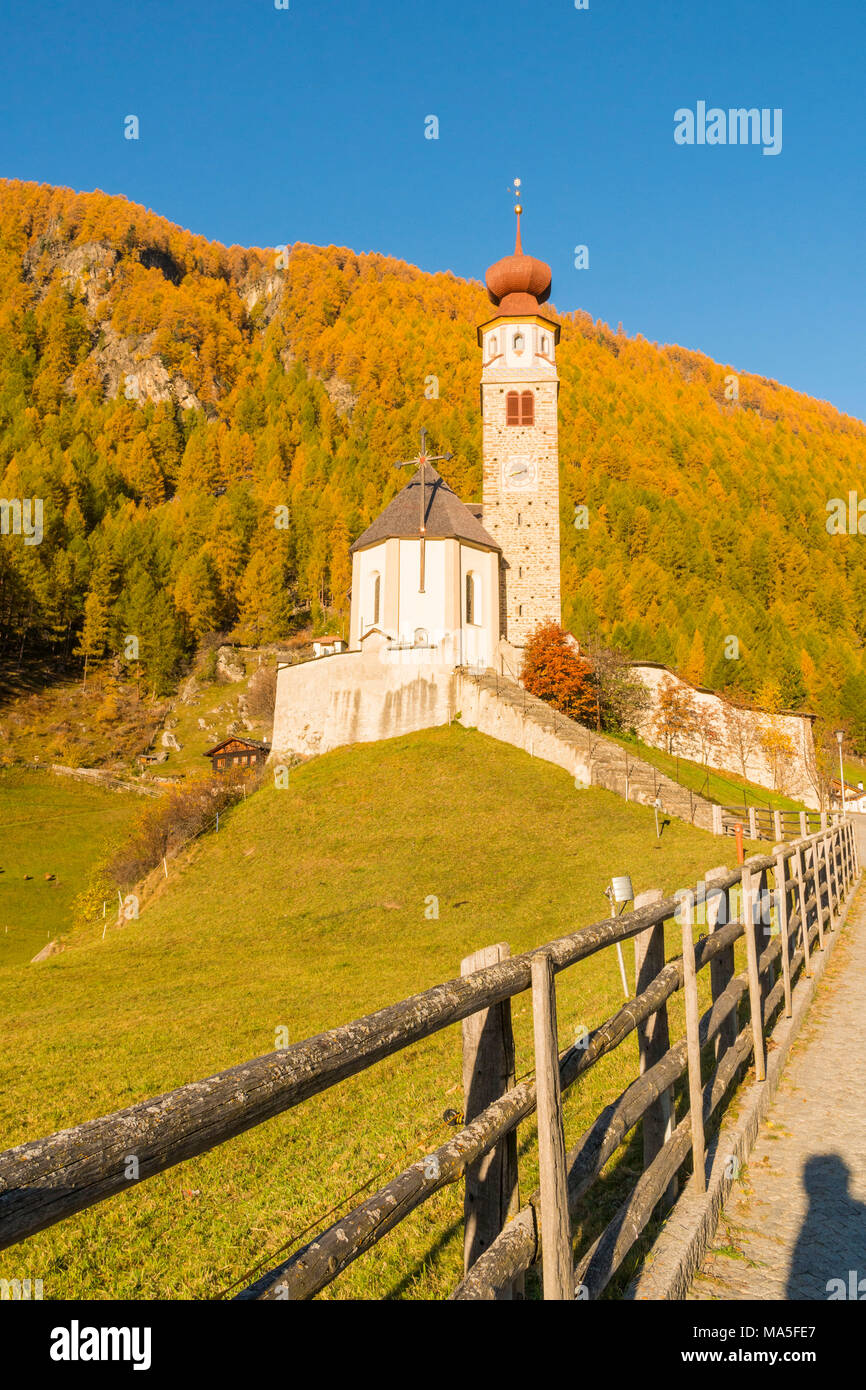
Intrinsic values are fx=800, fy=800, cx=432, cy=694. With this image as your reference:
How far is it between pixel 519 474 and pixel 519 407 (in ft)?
13.8

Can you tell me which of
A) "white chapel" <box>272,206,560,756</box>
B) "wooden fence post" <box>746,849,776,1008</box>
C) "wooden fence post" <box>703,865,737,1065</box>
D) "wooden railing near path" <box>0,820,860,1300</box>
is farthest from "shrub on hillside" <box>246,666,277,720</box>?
"wooden railing near path" <box>0,820,860,1300</box>

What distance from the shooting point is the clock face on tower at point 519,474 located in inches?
1836

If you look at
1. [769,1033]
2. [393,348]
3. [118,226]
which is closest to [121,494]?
[393,348]

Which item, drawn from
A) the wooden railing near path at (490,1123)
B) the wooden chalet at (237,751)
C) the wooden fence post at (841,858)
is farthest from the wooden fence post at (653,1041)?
the wooden chalet at (237,751)

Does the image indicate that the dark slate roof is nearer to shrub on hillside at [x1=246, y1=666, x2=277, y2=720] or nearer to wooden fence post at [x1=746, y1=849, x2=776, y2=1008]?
shrub on hillside at [x1=246, y1=666, x2=277, y2=720]

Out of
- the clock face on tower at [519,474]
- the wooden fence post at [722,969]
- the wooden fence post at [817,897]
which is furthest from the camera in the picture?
the clock face on tower at [519,474]

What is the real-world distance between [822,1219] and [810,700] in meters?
73.5

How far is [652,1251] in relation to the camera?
146 inches

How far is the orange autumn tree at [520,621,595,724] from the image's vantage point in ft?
129

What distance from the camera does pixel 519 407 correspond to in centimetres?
4744

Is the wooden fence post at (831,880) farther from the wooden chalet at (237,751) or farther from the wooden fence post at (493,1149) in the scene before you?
the wooden chalet at (237,751)

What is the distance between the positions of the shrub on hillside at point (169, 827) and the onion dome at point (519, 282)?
114ft

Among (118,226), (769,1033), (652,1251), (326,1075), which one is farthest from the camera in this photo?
(118,226)
